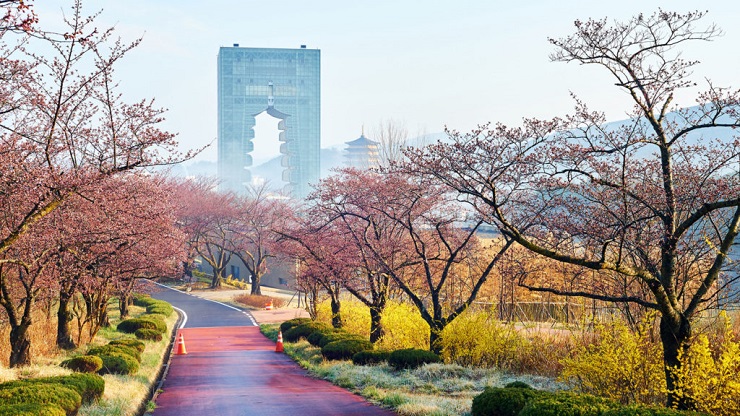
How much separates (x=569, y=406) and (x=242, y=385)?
1071 cm

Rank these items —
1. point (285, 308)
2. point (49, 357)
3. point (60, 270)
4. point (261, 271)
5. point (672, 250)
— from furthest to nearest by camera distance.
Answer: point (261, 271)
point (285, 308)
point (49, 357)
point (60, 270)
point (672, 250)

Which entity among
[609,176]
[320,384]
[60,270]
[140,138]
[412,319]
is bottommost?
[320,384]

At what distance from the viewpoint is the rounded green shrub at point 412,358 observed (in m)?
17.4

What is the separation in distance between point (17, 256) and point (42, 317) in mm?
9914

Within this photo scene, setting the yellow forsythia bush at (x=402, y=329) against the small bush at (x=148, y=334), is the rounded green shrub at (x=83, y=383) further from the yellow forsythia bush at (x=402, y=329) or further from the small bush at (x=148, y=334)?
the small bush at (x=148, y=334)

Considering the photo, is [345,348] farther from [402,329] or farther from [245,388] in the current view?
[245,388]

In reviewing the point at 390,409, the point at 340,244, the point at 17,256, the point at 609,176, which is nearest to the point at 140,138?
the point at 17,256

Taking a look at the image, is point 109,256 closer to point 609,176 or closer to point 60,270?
point 60,270

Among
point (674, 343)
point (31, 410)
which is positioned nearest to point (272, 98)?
point (31, 410)

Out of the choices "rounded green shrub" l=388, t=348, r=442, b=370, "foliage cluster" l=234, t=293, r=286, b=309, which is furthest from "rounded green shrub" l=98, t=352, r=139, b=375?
"foliage cluster" l=234, t=293, r=286, b=309

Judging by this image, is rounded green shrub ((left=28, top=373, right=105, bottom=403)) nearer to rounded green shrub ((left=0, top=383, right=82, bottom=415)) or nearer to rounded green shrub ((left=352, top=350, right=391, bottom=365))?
rounded green shrub ((left=0, top=383, right=82, bottom=415))

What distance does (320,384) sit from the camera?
1823 centimetres

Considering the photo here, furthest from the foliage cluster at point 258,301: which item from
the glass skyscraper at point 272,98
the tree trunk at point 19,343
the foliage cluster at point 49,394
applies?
the glass skyscraper at point 272,98

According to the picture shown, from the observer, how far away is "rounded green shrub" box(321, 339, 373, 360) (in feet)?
68.9
